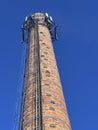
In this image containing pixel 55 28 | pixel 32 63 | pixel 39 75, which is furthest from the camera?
pixel 55 28

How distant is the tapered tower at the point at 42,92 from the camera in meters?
18.5

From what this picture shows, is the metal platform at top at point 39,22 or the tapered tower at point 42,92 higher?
the metal platform at top at point 39,22

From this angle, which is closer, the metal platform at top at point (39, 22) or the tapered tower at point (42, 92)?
the tapered tower at point (42, 92)

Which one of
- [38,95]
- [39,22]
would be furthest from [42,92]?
[39,22]

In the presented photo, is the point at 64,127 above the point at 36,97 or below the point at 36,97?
below

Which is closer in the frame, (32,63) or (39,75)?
(39,75)

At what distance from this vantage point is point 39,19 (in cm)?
3127

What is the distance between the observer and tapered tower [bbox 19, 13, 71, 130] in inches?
730

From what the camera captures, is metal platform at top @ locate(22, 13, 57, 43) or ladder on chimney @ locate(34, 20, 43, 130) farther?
metal platform at top @ locate(22, 13, 57, 43)

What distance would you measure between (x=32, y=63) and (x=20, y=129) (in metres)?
6.35

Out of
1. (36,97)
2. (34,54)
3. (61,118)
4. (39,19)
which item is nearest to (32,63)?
(34,54)

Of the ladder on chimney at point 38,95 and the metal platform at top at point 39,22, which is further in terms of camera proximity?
the metal platform at top at point 39,22

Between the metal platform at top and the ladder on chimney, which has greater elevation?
the metal platform at top

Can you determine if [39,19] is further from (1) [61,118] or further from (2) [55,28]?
(1) [61,118]
